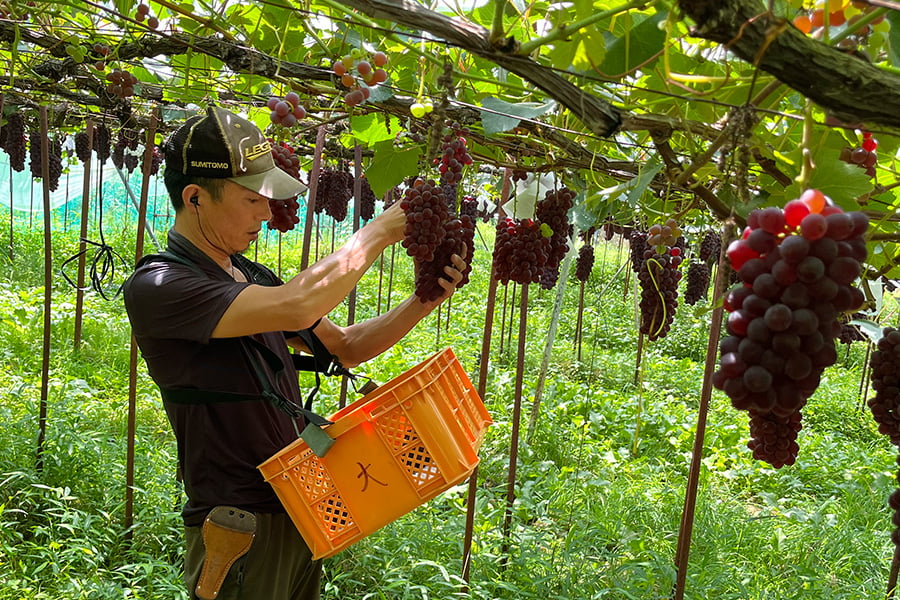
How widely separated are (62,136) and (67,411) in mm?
5535

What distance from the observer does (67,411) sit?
4.11 meters

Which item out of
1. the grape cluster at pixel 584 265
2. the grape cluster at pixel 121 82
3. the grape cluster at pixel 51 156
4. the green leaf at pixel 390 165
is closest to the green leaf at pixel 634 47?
the green leaf at pixel 390 165

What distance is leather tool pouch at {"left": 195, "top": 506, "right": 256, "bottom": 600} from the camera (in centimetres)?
175

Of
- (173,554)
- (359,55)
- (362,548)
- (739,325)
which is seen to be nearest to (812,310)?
(739,325)

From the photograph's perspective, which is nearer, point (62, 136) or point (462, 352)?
point (462, 352)

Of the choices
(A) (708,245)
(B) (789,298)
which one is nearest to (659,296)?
(B) (789,298)

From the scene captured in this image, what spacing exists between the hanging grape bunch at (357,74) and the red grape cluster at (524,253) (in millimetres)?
791

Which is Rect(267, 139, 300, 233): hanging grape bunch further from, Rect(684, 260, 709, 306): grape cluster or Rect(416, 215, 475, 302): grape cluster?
Rect(684, 260, 709, 306): grape cluster

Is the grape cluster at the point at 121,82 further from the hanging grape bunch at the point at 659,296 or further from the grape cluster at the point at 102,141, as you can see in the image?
the hanging grape bunch at the point at 659,296

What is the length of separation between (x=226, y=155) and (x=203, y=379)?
56cm

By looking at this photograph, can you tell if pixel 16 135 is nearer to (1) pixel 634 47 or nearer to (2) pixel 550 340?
(2) pixel 550 340

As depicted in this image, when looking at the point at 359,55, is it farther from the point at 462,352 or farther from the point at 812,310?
the point at 462,352

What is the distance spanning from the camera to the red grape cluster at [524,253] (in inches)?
91.6

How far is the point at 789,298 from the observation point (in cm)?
69
